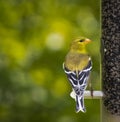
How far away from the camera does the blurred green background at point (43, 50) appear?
210 inches

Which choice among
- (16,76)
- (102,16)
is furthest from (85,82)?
(16,76)

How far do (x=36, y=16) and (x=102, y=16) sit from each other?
6.33 ft

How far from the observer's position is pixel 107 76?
11.8ft

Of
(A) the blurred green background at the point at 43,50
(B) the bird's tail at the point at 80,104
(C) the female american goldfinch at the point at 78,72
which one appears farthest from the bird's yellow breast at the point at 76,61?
(A) the blurred green background at the point at 43,50

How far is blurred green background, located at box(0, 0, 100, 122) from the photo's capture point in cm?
534

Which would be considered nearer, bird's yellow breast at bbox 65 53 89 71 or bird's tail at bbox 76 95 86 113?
bird's tail at bbox 76 95 86 113

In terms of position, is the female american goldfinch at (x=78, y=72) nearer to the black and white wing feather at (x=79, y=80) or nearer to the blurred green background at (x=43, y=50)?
the black and white wing feather at (x=79, y=80)

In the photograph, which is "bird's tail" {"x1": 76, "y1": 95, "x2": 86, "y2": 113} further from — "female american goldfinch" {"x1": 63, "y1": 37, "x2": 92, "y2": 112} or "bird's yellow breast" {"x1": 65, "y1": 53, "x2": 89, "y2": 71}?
"bird's yellow breast" {"x1": 65, "y1": 53, "x2": 89, "y2": 71}

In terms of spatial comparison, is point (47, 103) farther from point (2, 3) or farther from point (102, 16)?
point (102, 16)

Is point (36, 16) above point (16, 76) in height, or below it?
above

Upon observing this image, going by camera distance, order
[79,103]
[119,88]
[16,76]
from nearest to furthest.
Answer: [79,103]
[119,88]
[16,76]

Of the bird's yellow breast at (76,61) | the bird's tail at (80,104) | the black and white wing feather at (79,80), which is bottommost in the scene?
the bird's tail at (80,104)


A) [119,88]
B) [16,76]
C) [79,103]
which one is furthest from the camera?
[16,76]

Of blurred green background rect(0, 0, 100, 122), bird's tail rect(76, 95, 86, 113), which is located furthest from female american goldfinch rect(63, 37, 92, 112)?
blurred green background rect(0, 0, 100, 122)
